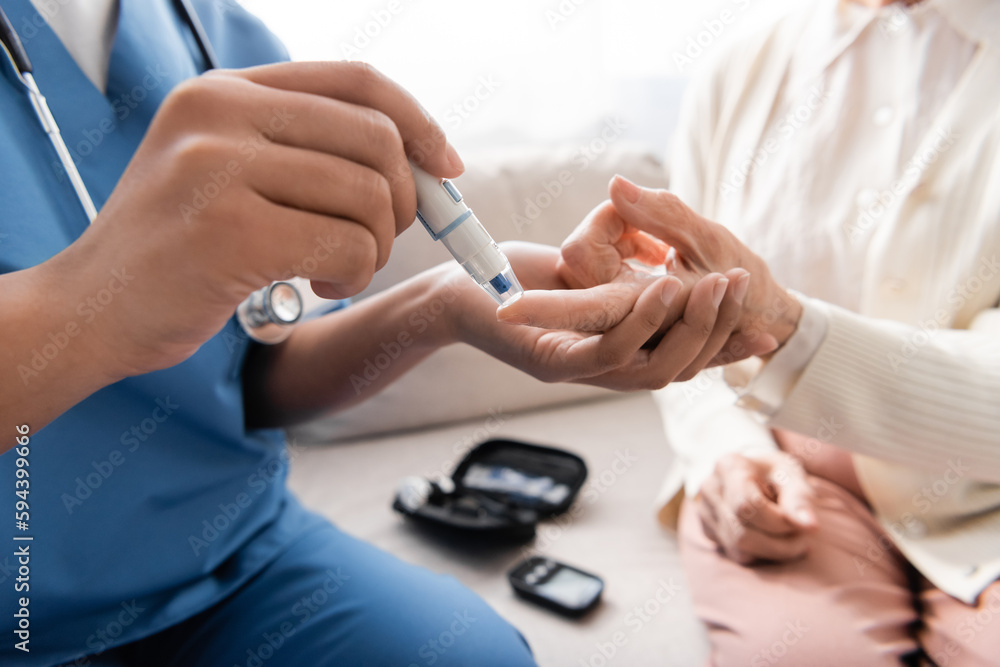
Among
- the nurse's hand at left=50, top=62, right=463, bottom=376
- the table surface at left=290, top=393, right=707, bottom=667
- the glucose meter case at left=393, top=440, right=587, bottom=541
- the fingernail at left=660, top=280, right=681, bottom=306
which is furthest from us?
the glucose meter case at left=393, top=440, right=587, bottom=541

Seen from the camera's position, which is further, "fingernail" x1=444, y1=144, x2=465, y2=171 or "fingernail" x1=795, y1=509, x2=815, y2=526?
"fingernail" x1=795, y1=509, x2=815, y2=526

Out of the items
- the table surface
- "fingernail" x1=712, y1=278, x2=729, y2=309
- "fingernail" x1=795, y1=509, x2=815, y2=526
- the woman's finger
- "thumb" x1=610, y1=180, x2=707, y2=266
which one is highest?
"thumb" x1=610, y1=180, x2=707, y2=266

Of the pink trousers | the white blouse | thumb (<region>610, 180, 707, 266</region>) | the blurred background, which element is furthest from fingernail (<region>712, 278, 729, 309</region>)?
the blurred background

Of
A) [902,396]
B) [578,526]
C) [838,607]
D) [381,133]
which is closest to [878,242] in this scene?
[902,396]

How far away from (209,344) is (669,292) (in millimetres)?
483

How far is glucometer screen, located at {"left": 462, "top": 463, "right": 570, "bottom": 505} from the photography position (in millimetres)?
1039

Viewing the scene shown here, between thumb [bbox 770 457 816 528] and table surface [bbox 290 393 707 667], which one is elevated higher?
thumb [bbox 770 457 816 528]

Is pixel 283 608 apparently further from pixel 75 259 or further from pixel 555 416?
pixel 555 416

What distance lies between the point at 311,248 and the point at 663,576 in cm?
73

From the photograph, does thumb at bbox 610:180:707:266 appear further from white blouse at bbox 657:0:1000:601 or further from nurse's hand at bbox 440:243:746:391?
white blouse at bbox 657:0:1000:601

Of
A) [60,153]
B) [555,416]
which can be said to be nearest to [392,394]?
[555,416]

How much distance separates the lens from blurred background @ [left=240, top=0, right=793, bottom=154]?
128cm

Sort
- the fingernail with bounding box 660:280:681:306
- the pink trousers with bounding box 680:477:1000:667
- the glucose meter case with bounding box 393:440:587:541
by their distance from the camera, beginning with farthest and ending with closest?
the glucose meter case with bounding box 393:440:587:541
the pink trousers with bounding box 680:477:1000:667
the fingernail with bounding box 660:280:681:306

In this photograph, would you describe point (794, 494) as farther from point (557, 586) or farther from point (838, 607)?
point (557, 586)
